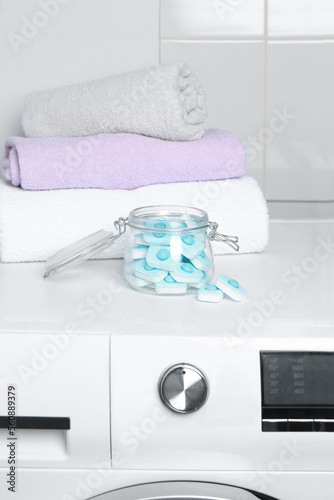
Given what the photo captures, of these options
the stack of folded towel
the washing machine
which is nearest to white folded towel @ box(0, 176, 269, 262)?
the stack of folded towel

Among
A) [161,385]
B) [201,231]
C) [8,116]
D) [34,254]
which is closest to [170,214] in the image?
[201,231]

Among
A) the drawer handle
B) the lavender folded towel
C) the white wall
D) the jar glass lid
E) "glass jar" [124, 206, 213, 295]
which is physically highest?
the white wall

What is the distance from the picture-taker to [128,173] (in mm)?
1058

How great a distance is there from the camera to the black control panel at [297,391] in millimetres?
752

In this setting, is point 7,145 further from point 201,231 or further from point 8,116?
point 201,231

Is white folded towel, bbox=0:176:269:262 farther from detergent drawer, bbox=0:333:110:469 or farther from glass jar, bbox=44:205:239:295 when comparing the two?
detergent drawer, bbox=0:333:110:469

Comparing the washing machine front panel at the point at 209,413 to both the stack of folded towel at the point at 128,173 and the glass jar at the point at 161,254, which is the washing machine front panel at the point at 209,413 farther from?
the stack of folded towel at the point at 128,173

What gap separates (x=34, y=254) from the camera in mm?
1028

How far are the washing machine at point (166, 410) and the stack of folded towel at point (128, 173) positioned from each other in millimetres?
265

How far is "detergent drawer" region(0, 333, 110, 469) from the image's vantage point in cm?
76

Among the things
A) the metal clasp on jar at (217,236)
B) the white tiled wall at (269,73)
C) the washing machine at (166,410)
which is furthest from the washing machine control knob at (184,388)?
the white tiled wall at (269,73)

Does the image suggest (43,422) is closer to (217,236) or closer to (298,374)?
(298,374)

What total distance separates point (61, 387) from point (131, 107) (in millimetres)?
498

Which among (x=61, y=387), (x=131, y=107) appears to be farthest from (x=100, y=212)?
(x=61, y=387)
